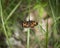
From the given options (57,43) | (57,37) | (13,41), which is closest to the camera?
(57,43)

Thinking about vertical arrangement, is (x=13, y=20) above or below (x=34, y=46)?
above

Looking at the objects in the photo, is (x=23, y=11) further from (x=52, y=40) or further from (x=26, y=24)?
(x=26, y=24)

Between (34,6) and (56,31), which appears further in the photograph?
(34,6)

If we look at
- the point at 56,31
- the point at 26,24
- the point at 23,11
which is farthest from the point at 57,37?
the point at 26,24

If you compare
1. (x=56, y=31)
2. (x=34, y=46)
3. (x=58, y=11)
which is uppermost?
(x=58, y=11)

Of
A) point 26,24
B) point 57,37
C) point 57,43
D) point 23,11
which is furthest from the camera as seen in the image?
point 23,11

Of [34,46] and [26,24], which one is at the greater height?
[26,24]

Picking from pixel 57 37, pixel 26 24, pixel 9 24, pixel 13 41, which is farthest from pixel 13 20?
pixel 26 24

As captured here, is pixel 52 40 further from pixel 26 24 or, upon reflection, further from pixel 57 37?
pixel 26 24

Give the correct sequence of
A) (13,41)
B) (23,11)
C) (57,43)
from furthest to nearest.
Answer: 1. (23,11)
2. (13,41)
3. (57,43)
